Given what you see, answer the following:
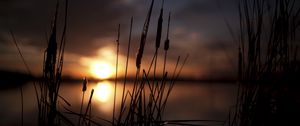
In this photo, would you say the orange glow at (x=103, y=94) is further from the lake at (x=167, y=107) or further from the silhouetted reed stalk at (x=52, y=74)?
the silhouetted reed stalk at (x=52, y=74)

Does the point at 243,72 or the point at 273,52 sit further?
the point at 243,72

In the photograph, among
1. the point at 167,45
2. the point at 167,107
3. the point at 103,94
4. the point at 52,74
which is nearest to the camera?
the point at 52,74

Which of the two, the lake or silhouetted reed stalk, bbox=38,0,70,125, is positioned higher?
silhouetted reed stalk, bbox=38,0,70,125

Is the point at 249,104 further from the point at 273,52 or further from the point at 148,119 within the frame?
the point at 148,119

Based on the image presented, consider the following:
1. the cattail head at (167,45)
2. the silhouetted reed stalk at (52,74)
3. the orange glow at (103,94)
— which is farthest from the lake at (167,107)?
the orange glow at (103,94)

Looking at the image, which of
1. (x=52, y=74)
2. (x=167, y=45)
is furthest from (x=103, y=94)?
(x=52, y=74)

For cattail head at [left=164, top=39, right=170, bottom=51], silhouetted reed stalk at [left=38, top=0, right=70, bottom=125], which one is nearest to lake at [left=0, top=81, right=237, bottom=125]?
silhouetted reed stalk at [left=38, top=0, right=70, bottom=125]

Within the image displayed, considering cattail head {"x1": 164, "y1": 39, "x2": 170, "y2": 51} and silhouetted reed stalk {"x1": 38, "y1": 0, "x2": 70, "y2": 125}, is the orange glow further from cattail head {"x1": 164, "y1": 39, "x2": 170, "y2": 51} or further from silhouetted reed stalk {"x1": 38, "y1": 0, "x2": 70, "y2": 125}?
silhouetted reed stalk {"x1": 38, "y1": 0, "x2": 70, "y2": 125}

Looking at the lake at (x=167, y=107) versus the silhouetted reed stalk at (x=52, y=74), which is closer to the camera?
the silhouetted reed stalk at (x=52, y=74)

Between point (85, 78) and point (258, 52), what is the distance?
98 cm

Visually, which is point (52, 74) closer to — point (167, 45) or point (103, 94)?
point (167, 45)

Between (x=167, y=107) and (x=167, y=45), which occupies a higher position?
(x=167, y=45)

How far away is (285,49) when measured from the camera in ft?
4.68

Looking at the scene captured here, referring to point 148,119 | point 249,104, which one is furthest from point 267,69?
point 148,119
